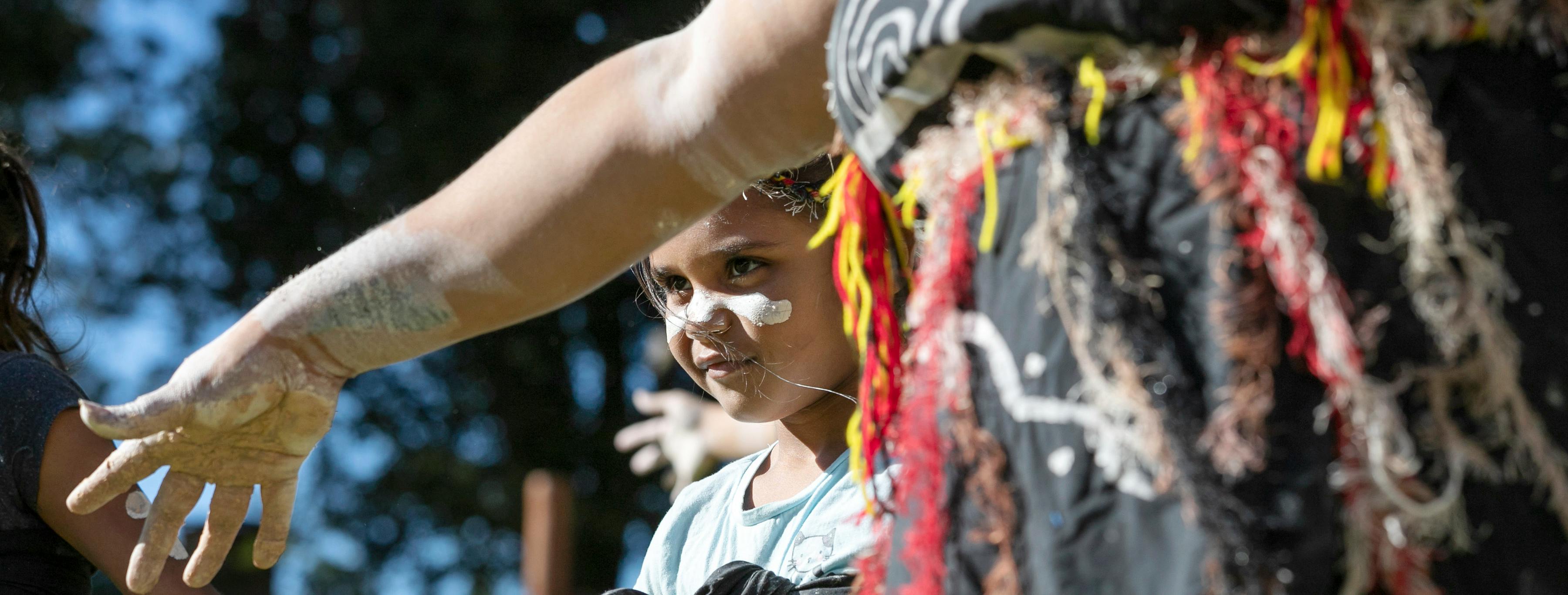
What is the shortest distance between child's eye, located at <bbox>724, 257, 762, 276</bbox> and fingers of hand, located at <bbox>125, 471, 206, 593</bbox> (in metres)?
0.87

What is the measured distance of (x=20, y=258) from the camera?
2.43 m

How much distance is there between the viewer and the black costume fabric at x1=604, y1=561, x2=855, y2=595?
1.76m

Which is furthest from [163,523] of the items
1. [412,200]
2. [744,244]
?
[412,200]

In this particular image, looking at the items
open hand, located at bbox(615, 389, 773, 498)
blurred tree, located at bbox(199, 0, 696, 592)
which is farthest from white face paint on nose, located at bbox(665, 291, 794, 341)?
blurred tree, located at bbox(199, 0, 696, 592)


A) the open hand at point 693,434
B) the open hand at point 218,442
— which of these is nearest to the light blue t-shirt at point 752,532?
the open hand at point 218,442

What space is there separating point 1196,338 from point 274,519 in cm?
100

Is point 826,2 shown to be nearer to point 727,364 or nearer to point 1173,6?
point 1173,6

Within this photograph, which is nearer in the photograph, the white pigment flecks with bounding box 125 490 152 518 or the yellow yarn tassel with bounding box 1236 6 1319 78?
the yellow yarn tassel with bounding box 1236 6 1319 78

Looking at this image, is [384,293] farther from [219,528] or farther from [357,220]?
[357,220]

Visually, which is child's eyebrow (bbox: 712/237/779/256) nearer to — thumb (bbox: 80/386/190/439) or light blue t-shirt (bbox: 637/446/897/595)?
light blue t-shirt (bbox: 637/446/897/595)

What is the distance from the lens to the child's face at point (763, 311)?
79.9 inches

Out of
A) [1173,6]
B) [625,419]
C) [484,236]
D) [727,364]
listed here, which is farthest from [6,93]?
[1173,6]

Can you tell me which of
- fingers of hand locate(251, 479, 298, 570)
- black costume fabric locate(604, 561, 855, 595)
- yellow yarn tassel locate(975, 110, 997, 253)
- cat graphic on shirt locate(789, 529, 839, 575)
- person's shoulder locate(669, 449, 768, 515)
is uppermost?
yellow yarn tassel locate(975, 110, 997, 253)

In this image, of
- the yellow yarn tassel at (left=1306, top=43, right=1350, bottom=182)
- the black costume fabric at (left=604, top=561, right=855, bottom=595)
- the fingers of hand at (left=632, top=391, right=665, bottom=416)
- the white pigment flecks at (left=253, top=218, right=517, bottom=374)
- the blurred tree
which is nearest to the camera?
the yellow yarn tassel at (left=1306, top=43, right=1350, bottom=182)
